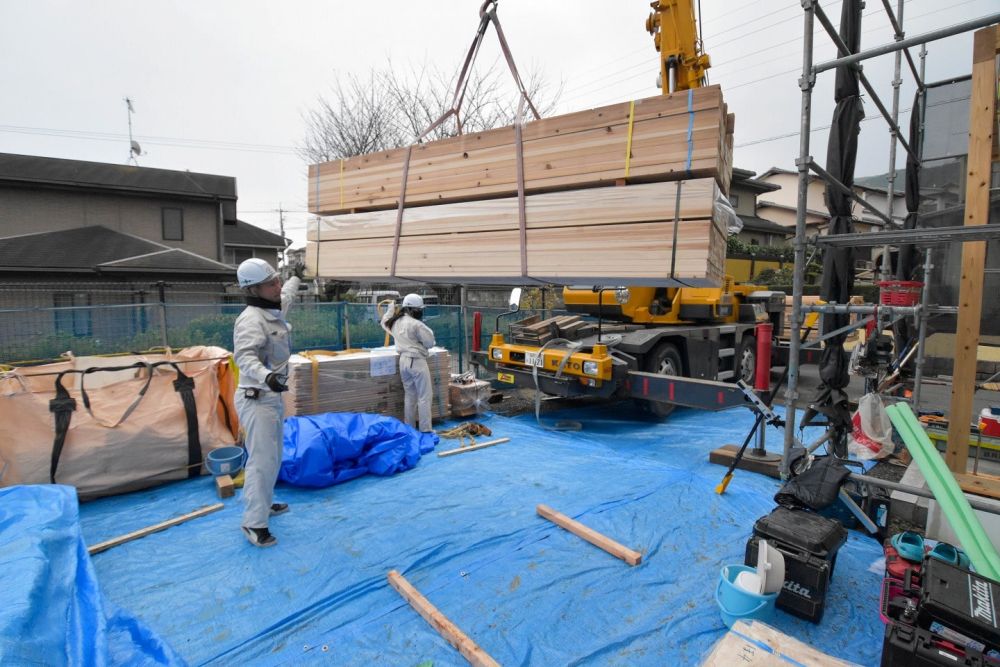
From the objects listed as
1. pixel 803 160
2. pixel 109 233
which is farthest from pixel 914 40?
pixel 109 233

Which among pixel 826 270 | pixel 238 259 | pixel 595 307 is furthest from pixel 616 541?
pixel 238 259

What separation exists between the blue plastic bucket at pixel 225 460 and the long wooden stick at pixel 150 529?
1.31ft

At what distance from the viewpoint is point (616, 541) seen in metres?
3.55

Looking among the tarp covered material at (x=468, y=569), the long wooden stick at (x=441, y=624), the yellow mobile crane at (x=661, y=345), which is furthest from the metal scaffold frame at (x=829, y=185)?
the long wooden stick at (x=441, y=624)

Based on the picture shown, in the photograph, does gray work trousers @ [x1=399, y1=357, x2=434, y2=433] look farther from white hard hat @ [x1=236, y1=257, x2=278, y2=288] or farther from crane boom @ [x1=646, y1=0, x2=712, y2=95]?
crane boom @ [x1=646, y1=0, x2=712, y2=95]

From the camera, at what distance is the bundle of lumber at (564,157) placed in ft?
8.70

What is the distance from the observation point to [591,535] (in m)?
3.56

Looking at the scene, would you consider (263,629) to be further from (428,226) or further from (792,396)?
(792,396)

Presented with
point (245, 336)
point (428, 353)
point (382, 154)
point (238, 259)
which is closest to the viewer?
point (245, 336)

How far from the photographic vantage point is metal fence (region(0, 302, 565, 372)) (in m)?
7.15

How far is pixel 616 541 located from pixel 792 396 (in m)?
1.56

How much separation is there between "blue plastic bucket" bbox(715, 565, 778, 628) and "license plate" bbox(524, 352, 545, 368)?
150 inches

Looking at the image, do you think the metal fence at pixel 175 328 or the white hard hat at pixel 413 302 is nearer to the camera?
the white hard hat at pixel 413 302

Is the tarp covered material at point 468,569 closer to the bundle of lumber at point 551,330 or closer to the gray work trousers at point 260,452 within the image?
the gray work trousers at point 260,452
